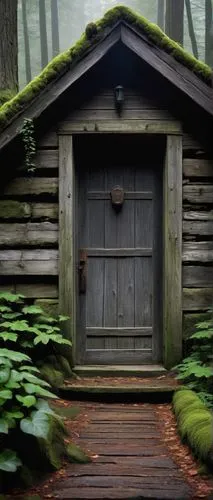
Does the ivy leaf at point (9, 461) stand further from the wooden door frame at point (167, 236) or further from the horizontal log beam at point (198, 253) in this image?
the horizontal log beam at point (198, 253)

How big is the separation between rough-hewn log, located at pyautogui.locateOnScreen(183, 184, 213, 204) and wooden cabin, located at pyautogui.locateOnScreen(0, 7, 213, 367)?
13 mm

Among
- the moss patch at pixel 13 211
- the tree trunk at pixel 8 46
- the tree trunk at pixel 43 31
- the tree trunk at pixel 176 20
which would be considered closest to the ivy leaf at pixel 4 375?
the moss patch at pixel 13 211

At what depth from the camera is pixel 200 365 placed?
6.04 metres

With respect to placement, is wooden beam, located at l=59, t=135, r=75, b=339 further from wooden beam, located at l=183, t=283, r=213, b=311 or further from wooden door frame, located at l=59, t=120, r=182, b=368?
wooden beam, located at l=183, t=283, r=213, b=311

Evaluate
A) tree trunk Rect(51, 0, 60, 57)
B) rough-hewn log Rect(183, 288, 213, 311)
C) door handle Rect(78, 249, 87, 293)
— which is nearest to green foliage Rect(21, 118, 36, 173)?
door handle Rect(78, 249, 87, 293)

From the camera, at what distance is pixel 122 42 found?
638 cm

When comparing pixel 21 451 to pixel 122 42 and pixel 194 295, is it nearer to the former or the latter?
pixel 194 295

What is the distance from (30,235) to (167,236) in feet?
5.85

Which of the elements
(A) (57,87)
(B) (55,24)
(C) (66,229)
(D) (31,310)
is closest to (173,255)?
(C) (66,229)

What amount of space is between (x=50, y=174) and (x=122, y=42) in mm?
1878

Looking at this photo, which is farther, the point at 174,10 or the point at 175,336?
the point at 174,10

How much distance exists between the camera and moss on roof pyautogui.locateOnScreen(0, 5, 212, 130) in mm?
6188

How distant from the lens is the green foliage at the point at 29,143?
20.6ft

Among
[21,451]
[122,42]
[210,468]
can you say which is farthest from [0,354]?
[122,42]
